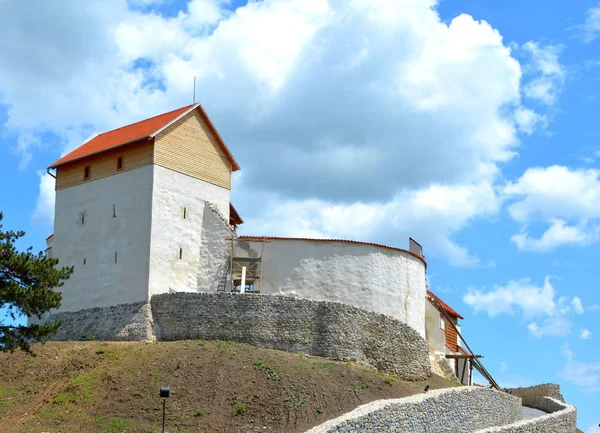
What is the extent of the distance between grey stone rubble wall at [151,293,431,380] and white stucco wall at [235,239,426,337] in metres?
1.24

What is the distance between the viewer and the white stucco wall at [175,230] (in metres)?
34.7

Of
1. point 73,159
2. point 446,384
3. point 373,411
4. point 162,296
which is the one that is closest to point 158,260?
point 162,296

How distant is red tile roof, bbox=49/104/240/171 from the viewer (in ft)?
119

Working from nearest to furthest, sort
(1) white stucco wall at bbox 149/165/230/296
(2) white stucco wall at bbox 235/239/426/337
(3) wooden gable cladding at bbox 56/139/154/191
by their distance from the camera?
1. (1) white stucco wall at bbox 149/165/230/296
2. (2) white stucco wall at bbox 235/239/426/337
3. (3) wooden gable cladding at bbox 56/139/154/191

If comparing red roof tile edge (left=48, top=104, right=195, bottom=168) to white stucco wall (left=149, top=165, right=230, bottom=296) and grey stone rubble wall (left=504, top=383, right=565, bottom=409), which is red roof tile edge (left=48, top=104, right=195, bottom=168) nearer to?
white stucco wall (left=149, top=165, right=230, bottom=296)

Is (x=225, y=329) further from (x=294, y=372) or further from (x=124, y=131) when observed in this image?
(x=124, y=131)

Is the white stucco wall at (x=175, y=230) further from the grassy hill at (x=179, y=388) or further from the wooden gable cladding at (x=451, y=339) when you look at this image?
the wooden gable cladding at (x=451, y=339)

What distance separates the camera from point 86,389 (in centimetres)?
2914

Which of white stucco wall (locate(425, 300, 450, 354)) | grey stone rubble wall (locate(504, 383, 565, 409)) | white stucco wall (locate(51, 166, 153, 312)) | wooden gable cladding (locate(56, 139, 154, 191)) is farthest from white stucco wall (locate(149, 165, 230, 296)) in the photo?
grey stone rubble wall (locate(504, 383, 565, 409))

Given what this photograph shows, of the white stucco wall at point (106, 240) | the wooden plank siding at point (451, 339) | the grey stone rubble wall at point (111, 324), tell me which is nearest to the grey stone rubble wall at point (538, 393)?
the wooden plank siding at point (451, 339)

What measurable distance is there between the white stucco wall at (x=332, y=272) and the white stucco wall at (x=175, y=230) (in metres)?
2.02

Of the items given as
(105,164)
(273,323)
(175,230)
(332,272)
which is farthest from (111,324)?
(332,272)

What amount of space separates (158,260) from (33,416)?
8.63 metres

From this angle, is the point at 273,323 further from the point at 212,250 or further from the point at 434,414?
the point at 434,414
